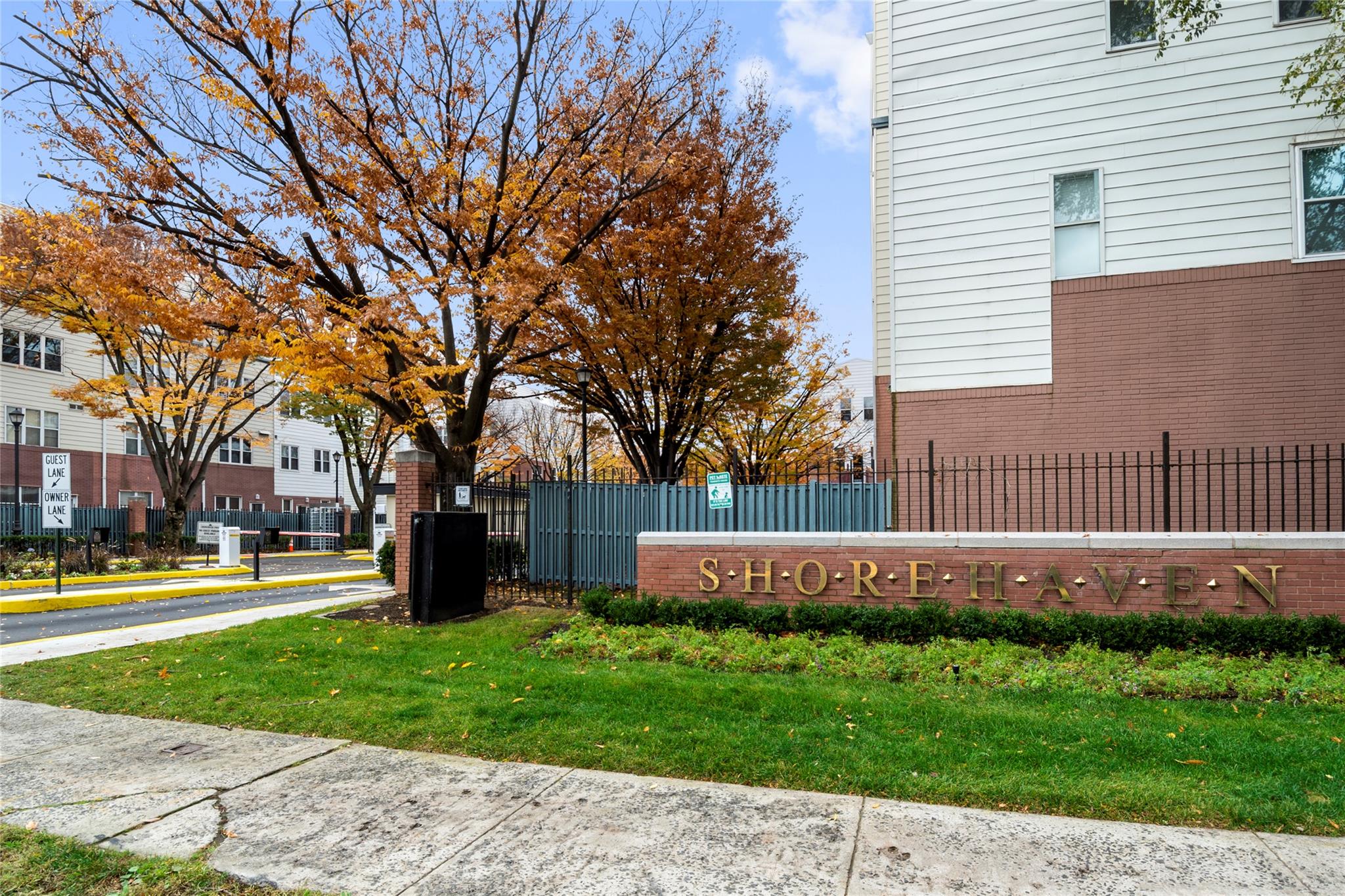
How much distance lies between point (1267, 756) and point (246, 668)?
898cm

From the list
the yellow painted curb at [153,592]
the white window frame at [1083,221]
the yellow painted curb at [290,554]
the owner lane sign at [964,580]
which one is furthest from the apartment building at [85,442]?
the white window frame at [1083,221]

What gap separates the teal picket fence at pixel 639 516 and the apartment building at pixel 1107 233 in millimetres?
1208

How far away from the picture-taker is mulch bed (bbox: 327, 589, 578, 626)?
11883mm

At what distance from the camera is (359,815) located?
4.70 meters

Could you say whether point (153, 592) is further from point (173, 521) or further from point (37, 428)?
point (37, 428)

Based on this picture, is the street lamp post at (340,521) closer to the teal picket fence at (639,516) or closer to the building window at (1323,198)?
the teal picket fence at (639,516)

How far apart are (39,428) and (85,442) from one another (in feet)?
8.04

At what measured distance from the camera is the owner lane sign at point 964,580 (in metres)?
8.84

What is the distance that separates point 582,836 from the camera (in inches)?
173

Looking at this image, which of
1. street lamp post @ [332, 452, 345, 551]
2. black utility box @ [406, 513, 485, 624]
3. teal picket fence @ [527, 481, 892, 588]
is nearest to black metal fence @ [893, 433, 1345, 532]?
teal picket fence @ [527, 481, 892, 588]

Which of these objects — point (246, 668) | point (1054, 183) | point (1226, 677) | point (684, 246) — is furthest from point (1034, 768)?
point (684, 246)

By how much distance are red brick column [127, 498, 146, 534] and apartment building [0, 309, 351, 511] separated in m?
0.45

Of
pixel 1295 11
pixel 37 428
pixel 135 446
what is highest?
pixel 1295 11

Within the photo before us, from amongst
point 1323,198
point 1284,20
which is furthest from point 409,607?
point 1284,20
